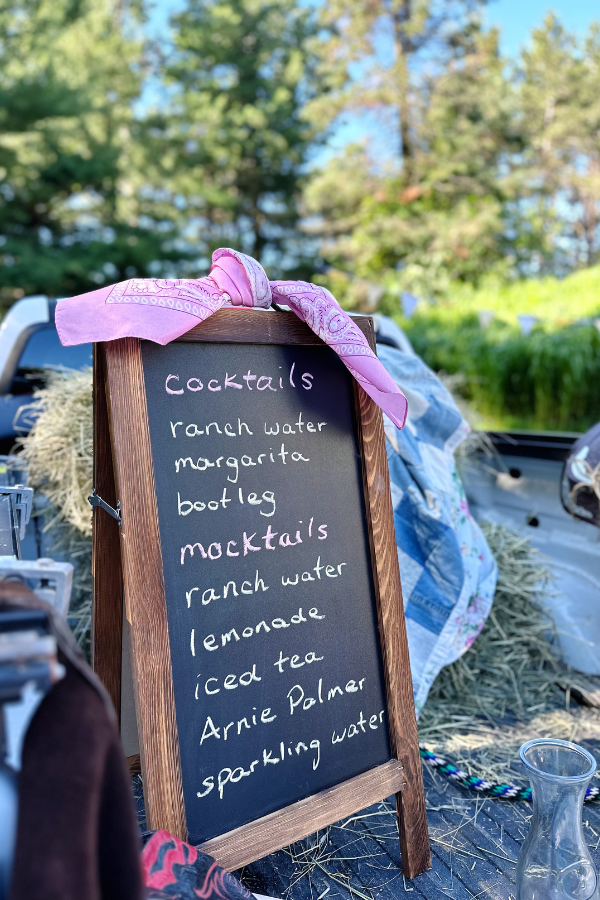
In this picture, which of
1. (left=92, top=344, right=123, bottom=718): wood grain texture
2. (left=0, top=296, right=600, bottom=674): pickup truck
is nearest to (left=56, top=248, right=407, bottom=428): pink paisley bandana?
(left=92, top=344, right=123, bottom=718): wood grain texture

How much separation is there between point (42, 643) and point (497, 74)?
20983mm

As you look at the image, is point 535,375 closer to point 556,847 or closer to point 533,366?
point 533,366

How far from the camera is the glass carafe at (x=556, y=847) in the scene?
1543 mm

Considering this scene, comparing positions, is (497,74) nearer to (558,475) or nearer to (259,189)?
(259,189)

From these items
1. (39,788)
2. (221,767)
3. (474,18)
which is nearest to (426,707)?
(221,767)

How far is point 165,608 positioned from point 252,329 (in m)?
0.74

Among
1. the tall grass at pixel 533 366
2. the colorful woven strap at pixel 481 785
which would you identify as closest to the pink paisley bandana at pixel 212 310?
the colorful woven strap at pixel 481 785

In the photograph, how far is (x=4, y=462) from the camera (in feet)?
8.21

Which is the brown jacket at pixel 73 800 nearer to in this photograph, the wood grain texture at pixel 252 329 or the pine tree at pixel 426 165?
the wood grain texture at pixel 252 329

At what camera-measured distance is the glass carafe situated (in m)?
1.54

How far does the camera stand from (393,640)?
1888mm

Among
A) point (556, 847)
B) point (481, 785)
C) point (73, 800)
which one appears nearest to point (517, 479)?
point (481, 785)

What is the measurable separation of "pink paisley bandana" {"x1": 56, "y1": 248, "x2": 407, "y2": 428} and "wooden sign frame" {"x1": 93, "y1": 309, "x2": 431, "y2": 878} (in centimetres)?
5

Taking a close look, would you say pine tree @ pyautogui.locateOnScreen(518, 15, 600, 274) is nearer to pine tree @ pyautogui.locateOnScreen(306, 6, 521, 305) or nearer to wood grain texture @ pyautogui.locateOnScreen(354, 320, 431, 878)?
pine tree @ pyautogui.locateOnScreen(306, 6, 521, 305)
